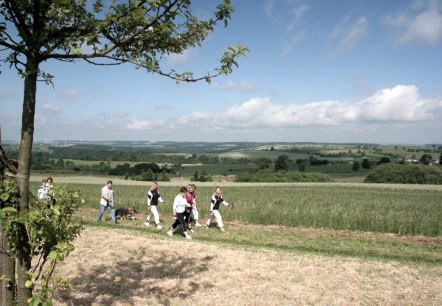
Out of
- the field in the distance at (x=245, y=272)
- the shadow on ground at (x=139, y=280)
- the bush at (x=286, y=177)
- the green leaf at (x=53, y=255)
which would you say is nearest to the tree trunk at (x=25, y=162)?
the green leaf at (x=53, y=255)

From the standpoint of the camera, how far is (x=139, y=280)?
8.31 m

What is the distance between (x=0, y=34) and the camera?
12.8ft

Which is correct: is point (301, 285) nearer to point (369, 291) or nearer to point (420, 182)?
point (369, 291)

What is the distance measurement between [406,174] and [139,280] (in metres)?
68.6

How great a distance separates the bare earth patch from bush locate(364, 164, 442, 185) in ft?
202

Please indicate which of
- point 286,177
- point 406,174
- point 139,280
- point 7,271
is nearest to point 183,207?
point 139,280

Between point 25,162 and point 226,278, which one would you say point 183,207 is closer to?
point 226,278

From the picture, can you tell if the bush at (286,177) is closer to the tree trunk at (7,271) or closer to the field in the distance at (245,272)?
the field in the distance at (245,272)

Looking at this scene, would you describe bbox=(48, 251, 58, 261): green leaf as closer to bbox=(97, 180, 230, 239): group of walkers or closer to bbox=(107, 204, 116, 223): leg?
bbox=(97, 180, 230, 239): group of walkers

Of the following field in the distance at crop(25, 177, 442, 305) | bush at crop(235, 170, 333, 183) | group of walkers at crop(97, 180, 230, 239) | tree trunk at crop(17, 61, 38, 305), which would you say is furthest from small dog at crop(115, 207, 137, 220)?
bush at crop(235, 170, 333, 183)

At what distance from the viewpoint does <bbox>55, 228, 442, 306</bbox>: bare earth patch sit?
7.49 m

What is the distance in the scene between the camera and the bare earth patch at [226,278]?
7492 mm

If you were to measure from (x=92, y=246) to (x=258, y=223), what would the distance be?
10142 mm

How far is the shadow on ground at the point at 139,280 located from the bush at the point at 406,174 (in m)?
64.5
